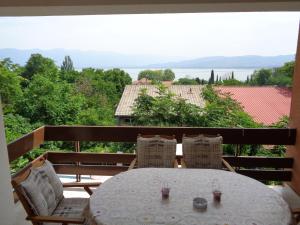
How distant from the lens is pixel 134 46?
12.0 metres

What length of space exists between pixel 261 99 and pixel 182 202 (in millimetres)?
6206

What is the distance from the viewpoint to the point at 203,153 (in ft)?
10.4

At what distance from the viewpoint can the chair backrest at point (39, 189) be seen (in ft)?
6.56

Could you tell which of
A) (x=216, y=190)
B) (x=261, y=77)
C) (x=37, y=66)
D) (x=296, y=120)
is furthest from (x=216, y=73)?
(x=37, y=66)

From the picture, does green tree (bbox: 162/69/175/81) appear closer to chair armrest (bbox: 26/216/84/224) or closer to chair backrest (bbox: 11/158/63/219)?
chair backrest (bbox: 11/158/63/219)

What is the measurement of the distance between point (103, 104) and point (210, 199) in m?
8.96

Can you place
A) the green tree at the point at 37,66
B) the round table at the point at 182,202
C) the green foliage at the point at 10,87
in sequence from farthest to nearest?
the green tree at the point at 37,66
the green foliage at the point at 10,87
the round table at the point at 182,202

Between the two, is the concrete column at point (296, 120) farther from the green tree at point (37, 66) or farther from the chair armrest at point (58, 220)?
the green tree at point (37, 66)

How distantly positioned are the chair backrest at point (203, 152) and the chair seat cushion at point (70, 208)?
127 cm

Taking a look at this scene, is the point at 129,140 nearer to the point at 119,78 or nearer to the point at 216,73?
the point at 216,73

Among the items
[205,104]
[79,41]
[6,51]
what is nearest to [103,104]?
[79,41]

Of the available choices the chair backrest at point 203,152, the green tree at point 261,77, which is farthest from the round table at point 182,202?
the green tree at point 261,77

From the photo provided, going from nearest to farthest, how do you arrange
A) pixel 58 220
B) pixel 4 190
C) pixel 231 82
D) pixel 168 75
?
pixel 58 220 < pixel 4 190 < pixel 231 82 < pixel 168 75

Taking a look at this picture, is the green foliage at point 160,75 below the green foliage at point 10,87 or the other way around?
the other way around
